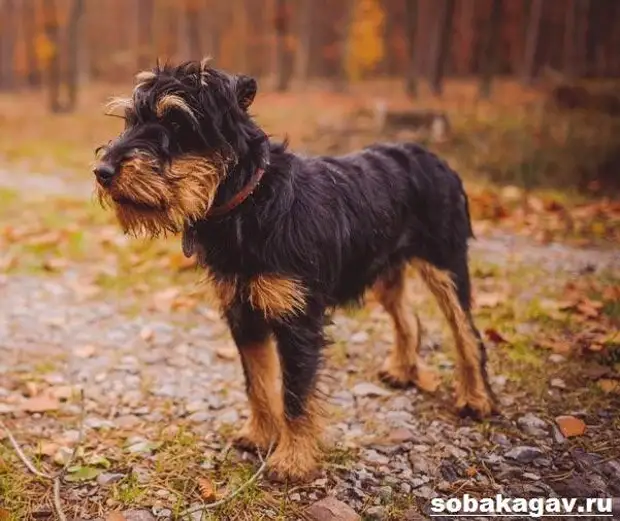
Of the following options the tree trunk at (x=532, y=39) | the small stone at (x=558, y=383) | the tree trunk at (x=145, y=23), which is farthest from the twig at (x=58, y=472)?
the tree trunk at (x=145, y=23)

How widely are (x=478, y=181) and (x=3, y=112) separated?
18.0 meters

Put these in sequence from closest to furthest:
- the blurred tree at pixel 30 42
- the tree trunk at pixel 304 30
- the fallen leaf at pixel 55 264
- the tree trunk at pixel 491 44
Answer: the fallen leaf at pixel 55 264
the tree trunk at pixel 491 44
the tree trunk at pixel 304 30
the blurred tree at pixel 30 42

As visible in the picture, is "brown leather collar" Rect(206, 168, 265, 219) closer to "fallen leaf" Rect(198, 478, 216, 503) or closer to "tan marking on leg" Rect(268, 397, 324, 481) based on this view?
"tan marking on leg" Rect(268, 397, 324, 481)

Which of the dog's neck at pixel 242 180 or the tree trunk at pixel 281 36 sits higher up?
the tree trunk at pixel 281 36

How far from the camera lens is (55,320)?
5543mm

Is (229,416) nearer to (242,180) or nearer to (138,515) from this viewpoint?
(138,515)

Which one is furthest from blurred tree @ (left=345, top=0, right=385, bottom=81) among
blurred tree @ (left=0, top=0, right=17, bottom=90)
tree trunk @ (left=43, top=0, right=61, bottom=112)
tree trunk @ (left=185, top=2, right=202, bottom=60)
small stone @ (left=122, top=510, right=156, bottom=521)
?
small stone @ (left=122, top=510, right=156, bottom=521)

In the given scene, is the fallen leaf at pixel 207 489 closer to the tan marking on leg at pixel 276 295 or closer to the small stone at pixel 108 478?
the small stone at pixel 108 478

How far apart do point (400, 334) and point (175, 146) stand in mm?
2361

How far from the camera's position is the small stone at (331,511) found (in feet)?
9.95

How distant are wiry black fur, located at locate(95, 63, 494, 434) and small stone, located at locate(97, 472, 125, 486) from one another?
993 mm

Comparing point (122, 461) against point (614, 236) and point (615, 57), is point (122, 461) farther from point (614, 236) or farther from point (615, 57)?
point (615, 57)

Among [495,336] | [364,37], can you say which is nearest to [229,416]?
Answer: [495,336]

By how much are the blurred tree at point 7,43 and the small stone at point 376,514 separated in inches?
1432
